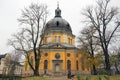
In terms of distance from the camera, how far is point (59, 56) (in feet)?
174

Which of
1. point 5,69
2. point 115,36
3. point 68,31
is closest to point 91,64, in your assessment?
point 115,36

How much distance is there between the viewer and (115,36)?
31797mm

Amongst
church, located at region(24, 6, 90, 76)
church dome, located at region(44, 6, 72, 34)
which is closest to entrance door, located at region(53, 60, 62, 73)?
church, located at region(24, 6, 90, 76)

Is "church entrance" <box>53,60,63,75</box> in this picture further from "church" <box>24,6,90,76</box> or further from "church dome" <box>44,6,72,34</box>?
"church dome" <box>44,6,72,34</box>

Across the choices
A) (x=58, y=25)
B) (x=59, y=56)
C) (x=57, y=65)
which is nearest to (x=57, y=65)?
(x=57, y=65)

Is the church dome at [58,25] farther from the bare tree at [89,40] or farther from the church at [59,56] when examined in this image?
the bare tree at [89,40]

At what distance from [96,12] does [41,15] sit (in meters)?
10.2

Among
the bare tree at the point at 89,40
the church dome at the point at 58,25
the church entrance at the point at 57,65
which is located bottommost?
the church entrance at the point at 57,65

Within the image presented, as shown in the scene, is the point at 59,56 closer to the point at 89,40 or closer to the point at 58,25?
the point at 58,25

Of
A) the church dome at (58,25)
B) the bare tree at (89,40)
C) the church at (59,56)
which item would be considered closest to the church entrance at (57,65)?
the church at (59,56)

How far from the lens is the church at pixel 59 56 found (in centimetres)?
5200

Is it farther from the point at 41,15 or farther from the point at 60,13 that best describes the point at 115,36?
the point at 60,13

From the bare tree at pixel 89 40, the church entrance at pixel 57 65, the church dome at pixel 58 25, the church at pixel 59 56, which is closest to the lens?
the bare tree at pixel 89 40

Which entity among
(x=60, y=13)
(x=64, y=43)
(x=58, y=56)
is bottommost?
(x=58, y=56)
